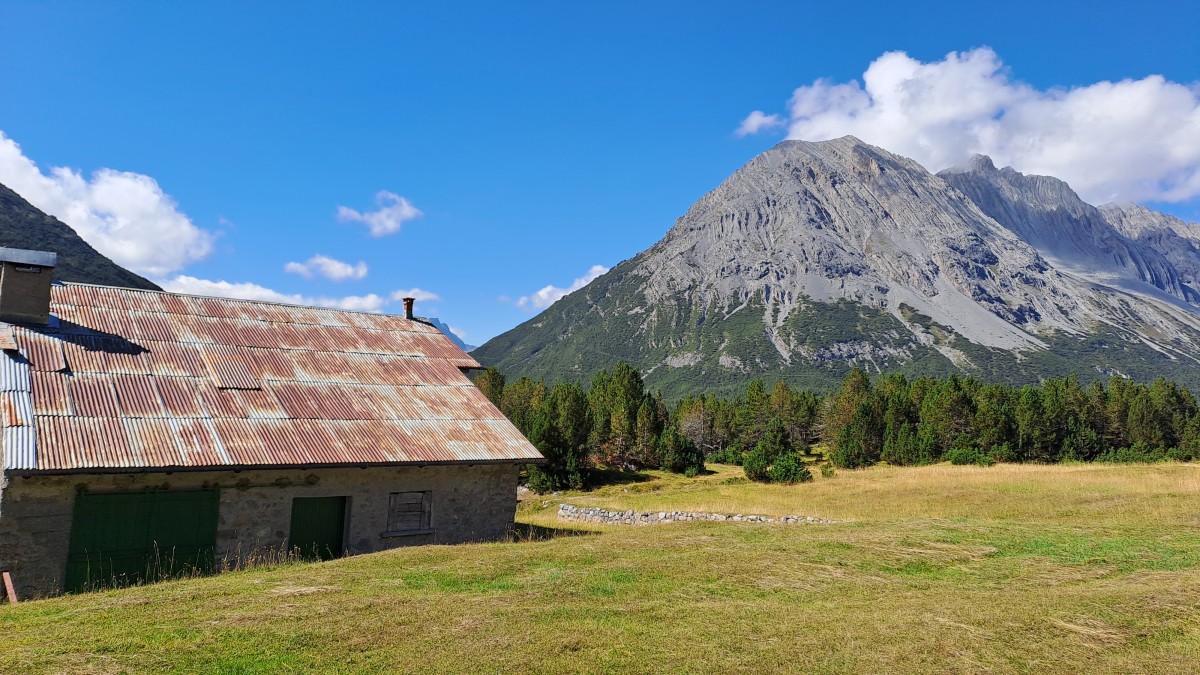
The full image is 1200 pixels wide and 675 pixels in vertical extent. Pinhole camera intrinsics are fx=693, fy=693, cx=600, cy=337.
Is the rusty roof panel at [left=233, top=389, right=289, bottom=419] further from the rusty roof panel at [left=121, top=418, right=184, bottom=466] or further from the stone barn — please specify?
the rusty roof panel at [left=121, top=418, right=184, bottom=466]

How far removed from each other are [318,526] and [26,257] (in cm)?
966

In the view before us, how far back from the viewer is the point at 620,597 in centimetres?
1085

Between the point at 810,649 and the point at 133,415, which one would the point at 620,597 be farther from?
the point at 133,415

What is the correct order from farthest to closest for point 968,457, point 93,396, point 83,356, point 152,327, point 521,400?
point 521,400 < point 968,457 < point 152,327 < point 83,356 < point 93,396

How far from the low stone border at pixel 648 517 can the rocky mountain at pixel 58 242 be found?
8510cm

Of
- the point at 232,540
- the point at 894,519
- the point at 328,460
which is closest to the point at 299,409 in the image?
the point at 328,460

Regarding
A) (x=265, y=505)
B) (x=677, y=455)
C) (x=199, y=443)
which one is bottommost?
(x=265, y=505)

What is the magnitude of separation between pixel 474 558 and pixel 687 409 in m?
68.2

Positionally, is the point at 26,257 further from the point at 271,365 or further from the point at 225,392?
the point at 271,365

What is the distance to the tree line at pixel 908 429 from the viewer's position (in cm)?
5191

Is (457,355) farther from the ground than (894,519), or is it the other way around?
(457,355)

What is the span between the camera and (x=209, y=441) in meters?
15.1

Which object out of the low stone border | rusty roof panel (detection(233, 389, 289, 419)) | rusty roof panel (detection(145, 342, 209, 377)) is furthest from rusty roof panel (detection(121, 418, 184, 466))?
the low stone border

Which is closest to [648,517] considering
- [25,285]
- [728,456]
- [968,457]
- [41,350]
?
[41,350]
